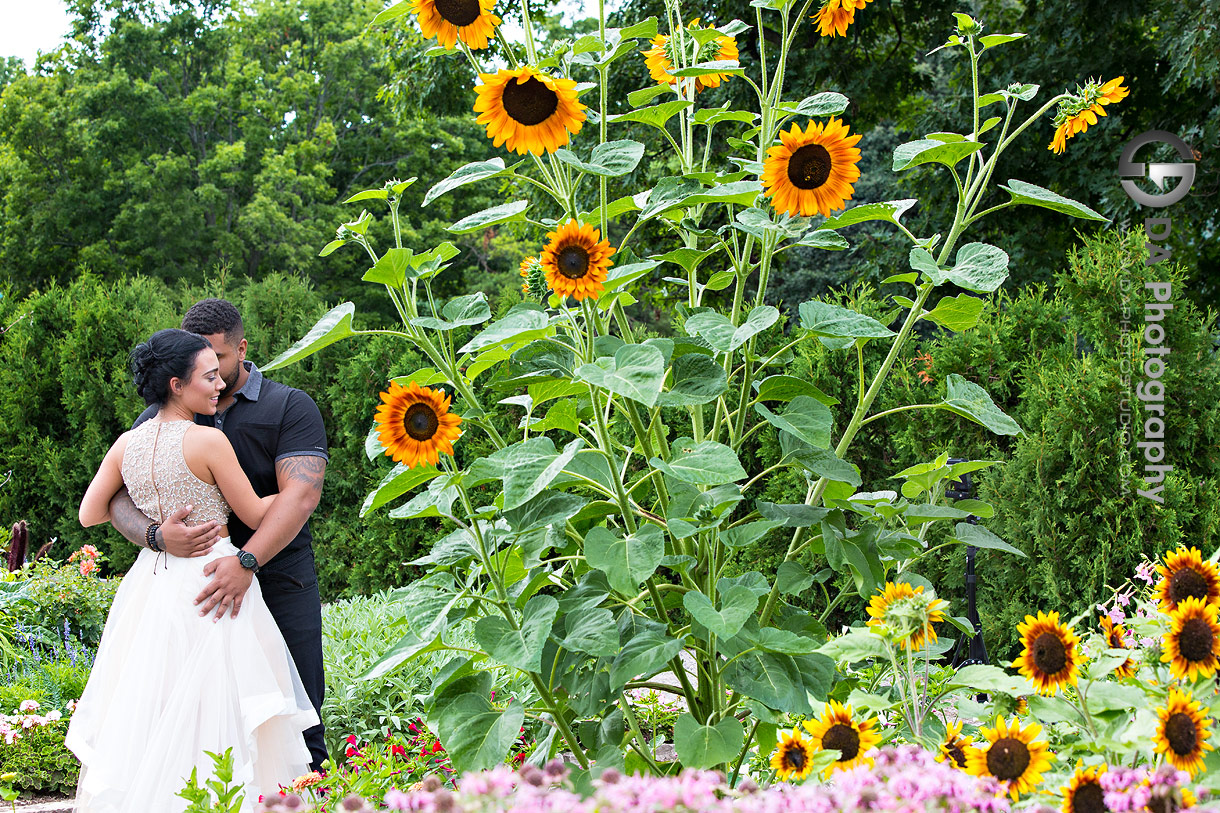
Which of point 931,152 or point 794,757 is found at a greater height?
point 931,152

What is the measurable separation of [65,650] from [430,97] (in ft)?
19.7

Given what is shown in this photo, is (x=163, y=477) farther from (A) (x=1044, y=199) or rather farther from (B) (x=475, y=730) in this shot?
(A) (x=1044, y=199)

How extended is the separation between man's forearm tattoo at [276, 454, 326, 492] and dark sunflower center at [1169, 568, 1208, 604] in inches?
97.6

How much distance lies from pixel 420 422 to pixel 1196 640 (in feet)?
3.74

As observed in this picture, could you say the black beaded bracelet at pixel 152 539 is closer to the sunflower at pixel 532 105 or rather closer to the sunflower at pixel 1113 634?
the sunflower at pixel 532 105

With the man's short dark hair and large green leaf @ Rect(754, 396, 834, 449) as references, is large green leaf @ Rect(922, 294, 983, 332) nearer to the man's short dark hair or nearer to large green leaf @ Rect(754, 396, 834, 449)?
large green leaf @ Rect(754, 396, 834, 449)

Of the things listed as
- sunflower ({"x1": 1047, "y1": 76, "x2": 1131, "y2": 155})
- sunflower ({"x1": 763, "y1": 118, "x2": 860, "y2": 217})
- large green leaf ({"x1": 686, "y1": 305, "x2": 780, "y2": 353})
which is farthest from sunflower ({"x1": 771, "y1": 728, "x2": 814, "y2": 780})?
sunflower ({"x1": 1047, "y1": 76, "x2": 1131, "y2": 155})

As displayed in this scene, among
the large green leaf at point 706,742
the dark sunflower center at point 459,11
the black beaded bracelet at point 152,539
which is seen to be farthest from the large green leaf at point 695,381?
the black beaded bracelet at point 152,539

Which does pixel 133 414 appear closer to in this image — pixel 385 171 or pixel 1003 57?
pixel 1003 57

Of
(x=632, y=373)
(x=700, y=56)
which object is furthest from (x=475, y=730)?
(x=700, y=56)

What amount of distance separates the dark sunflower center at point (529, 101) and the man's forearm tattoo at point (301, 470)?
192cm

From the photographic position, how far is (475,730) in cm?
Result: 147

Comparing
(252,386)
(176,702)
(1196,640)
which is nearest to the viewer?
(1196,640)

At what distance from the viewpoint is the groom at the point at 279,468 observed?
295 cm
